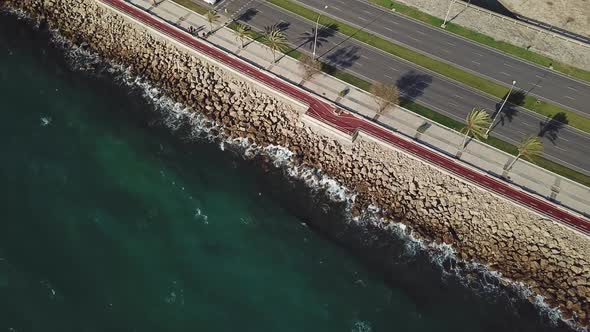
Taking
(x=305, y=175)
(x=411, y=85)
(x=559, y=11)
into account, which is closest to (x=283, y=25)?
(x=411, y=85)

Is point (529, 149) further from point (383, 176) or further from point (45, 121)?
point (45, 121)

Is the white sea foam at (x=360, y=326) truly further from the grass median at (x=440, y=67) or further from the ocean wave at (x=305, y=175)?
the grass median at (x=440, y=67)

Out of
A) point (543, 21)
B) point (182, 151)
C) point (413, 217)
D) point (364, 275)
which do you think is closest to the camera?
point (364, 275)

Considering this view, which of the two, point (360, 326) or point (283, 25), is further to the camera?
point (283, 25)

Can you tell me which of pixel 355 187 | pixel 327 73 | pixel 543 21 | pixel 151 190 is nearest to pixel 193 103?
pixel 151 190

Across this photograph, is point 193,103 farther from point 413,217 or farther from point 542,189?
point 542,189

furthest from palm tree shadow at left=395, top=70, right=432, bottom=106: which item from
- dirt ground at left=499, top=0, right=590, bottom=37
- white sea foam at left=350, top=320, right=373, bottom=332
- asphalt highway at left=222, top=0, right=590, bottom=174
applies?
white sea foam at left=350, top=320, right=373, bottom=332
